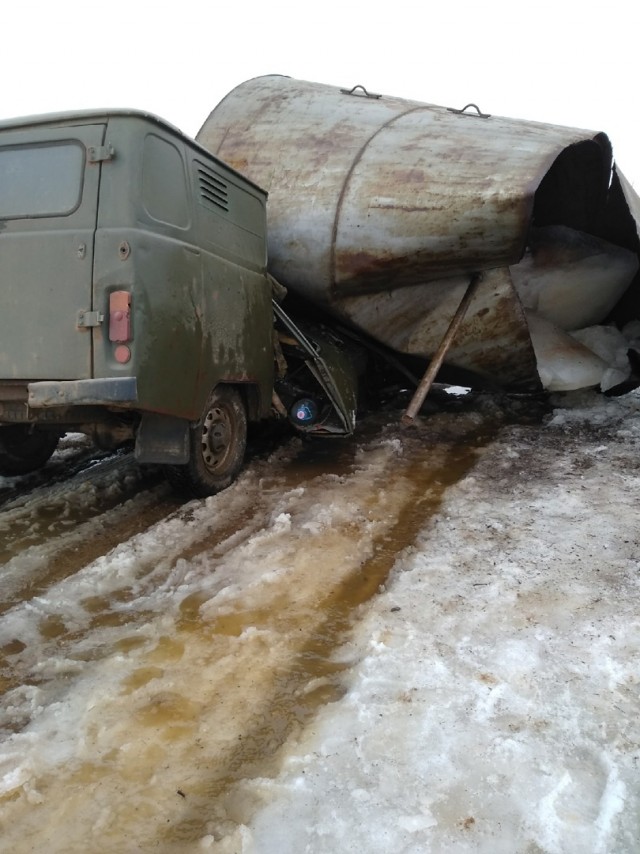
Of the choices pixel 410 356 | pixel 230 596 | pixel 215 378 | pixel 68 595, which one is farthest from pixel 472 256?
pixel 68 595

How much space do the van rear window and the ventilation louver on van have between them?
79 centimetres


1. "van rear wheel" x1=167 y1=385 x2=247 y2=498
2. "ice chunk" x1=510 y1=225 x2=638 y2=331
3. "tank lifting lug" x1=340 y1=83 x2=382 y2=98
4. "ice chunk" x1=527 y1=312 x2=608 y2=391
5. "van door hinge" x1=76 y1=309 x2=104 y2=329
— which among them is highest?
"tank lifting lug" x1=340 y1=83 x2=382 y2=98

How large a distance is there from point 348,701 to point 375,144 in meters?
4.78

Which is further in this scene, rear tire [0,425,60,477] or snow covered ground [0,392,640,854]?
rear tire [0,425,60,477]

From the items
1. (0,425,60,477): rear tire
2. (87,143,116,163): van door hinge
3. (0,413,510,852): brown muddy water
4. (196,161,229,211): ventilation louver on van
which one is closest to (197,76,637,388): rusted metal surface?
(196,161,229,211): ventilation louver on van

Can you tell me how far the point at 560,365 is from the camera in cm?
677

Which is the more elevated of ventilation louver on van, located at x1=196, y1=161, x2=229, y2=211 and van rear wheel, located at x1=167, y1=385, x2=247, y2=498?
ventilation louver on van, located at x1=196, y1=161, x2=229, y2=211

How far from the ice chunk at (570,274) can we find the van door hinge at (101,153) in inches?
186

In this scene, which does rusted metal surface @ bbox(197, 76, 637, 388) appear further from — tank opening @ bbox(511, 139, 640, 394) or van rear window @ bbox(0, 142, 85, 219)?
van rear window @ bbox(0, 142, 85, 219)

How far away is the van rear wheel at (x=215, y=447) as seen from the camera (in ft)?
14.7

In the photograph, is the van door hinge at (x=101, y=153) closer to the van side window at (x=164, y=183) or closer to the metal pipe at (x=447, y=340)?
the van side window at (x=164, y=183)

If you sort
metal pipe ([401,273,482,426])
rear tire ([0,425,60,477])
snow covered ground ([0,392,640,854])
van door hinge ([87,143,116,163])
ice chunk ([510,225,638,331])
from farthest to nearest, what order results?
1. ice chunk ([510,225,638,331])
2. metal pipe ([401,273,482,426])
3. rear tire ([0,425,60,477])
4. van door hinge ([87,143,116,163])
5. snow covered ground ([0,392,640,854])

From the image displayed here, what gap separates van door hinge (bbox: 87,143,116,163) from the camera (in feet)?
12.2

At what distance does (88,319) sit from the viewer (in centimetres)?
361
